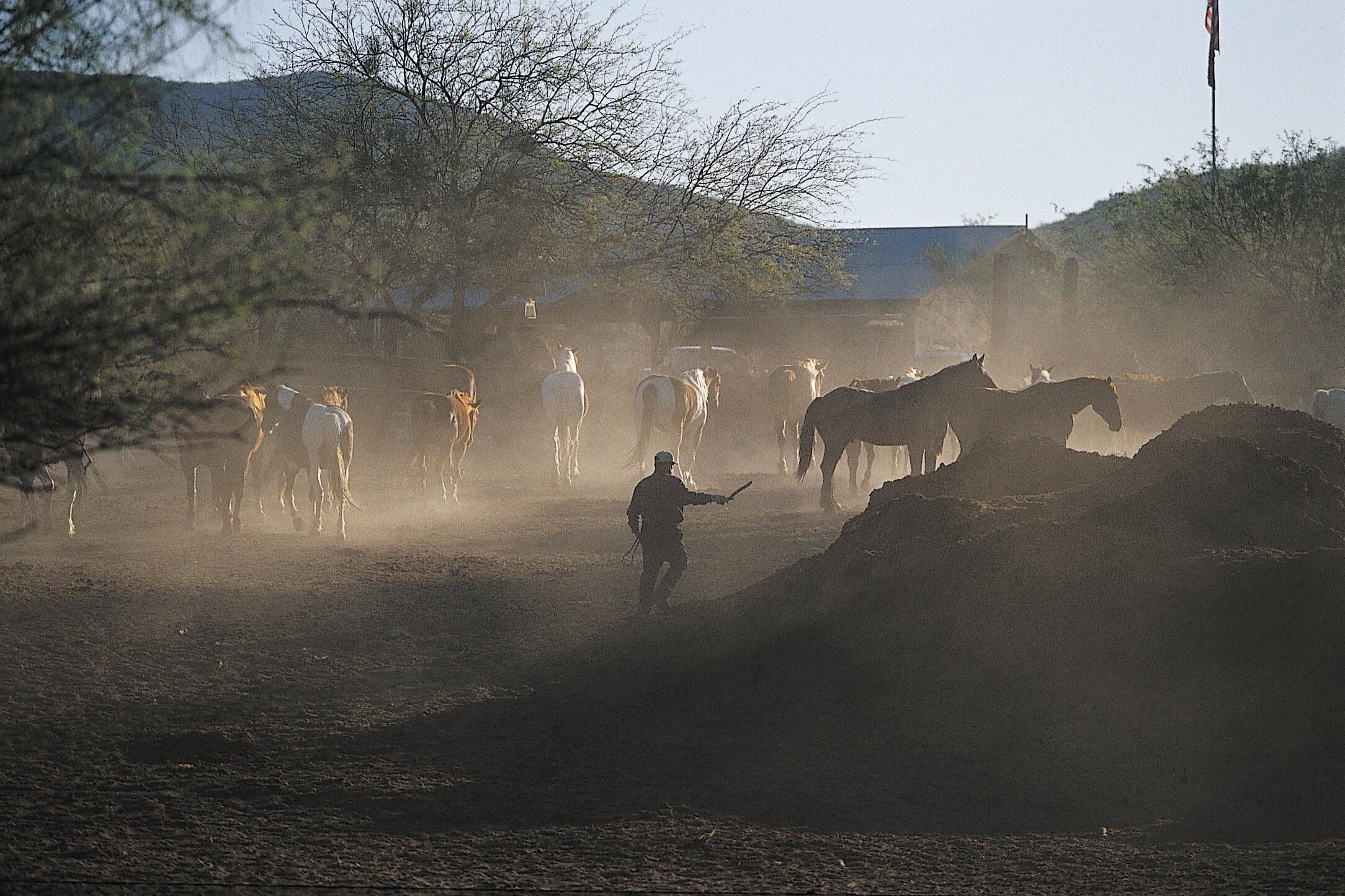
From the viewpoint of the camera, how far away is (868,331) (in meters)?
39.2

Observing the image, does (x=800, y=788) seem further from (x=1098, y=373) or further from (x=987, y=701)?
(x=1098, y=373)

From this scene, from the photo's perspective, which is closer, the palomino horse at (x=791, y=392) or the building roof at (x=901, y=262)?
the palomino horse at (x=791, y=392)

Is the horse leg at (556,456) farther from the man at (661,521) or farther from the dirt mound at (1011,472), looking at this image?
the man at (661,521)

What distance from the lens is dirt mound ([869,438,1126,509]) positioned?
37.8 ft

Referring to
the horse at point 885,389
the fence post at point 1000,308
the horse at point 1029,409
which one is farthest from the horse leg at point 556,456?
the fence post at point 1000,308

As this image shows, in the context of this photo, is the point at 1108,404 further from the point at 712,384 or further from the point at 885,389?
the point at 712,384

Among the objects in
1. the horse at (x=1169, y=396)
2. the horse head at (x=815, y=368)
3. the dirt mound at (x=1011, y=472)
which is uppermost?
the horse head at (x=815, y=368)

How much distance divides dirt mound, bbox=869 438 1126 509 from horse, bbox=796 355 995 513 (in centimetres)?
509

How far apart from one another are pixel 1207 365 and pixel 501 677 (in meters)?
39.6

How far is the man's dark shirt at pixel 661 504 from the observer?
10352 millimetres

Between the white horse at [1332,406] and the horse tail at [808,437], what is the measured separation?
31.1 feet

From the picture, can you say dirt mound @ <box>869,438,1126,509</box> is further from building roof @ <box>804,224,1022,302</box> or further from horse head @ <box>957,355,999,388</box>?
building roof @ <box>804,224,1022,302</box>

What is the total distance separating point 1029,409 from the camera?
56.5ft

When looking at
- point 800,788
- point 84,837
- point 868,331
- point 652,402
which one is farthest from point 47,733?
point 868,331
